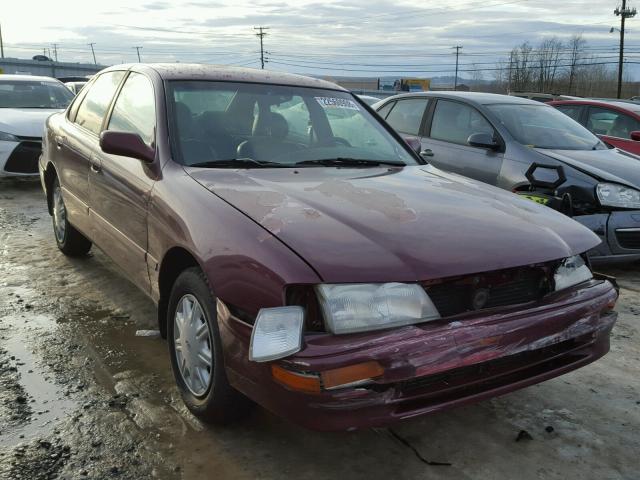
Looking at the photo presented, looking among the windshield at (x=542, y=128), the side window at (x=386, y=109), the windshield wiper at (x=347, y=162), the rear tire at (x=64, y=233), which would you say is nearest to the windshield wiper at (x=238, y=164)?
the windshield wiper at (x=347, y=162)

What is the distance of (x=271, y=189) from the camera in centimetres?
278

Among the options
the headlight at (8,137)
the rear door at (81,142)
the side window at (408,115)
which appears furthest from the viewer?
the headlight at (8,137)

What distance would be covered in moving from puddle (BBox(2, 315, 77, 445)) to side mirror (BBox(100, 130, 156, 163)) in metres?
1.24

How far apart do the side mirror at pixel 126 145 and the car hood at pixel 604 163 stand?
3945 mm

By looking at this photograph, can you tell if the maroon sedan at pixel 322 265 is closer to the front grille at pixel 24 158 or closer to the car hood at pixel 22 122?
the front grille at pixel 24 158

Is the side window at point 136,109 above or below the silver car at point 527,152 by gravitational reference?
above

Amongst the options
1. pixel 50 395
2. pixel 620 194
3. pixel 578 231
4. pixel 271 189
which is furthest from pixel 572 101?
pixel 50 395

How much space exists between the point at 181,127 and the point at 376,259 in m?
1.60

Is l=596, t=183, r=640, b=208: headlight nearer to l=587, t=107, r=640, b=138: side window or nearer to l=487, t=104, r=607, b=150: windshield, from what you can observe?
l=487, t=104, r=607, b=150: windshield

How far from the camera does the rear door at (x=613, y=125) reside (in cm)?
790

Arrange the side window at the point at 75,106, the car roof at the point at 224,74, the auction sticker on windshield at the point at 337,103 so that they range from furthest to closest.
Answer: the side window at the point at 75,106, the auction sticker on windshield at the point at 337,103, the car roof at the point at 224,74

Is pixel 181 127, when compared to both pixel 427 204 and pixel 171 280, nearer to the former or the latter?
pixel 171 280

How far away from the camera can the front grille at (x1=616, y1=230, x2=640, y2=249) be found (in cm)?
508

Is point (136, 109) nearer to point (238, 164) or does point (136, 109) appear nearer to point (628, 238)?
point (238, 164)
